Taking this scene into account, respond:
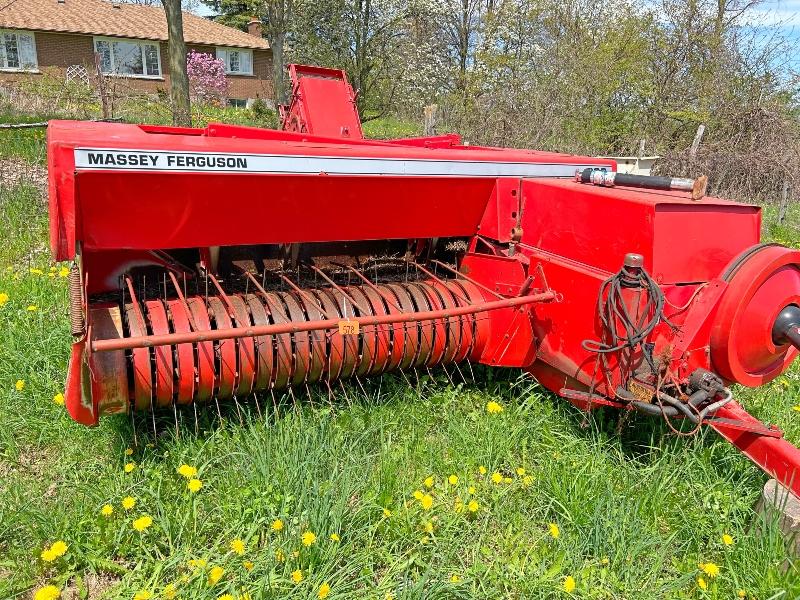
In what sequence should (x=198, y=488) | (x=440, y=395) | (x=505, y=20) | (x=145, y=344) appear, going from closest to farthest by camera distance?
(x=145, y=344)
(x=198, y=488)
(x=440, y=395)
(x=505, y=20)

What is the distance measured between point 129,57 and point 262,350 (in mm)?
25744

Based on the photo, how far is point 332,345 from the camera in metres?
2.98

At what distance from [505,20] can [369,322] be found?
17.4m

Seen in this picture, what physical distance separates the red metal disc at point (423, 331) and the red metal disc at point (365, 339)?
26 cm

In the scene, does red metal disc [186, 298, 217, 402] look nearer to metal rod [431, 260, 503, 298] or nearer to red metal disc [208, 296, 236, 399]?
red metal disc [208, 296, 236, 399]

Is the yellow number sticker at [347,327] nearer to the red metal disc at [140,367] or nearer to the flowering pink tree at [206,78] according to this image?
the red metal disc at [140,367]

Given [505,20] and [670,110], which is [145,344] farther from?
[505,20]

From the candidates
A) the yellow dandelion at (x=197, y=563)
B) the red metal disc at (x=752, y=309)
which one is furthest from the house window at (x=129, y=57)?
the red metal disc at (x=752, y=309)

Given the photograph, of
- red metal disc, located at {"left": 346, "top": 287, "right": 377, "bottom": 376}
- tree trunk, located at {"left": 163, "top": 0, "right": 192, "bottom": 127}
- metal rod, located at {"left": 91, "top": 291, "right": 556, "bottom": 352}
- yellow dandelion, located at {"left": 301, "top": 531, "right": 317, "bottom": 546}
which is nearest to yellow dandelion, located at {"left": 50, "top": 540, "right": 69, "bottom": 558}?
metal rod, located at {"left": 91, "top": 291, "right": 556, "bottom": 352}

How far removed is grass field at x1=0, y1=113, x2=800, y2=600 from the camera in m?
2.19

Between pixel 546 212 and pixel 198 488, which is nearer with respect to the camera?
pixel 198 488

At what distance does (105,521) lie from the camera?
231cm

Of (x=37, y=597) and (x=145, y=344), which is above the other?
(x=145, y=344)

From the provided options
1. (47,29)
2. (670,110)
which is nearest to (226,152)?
(670,110)
